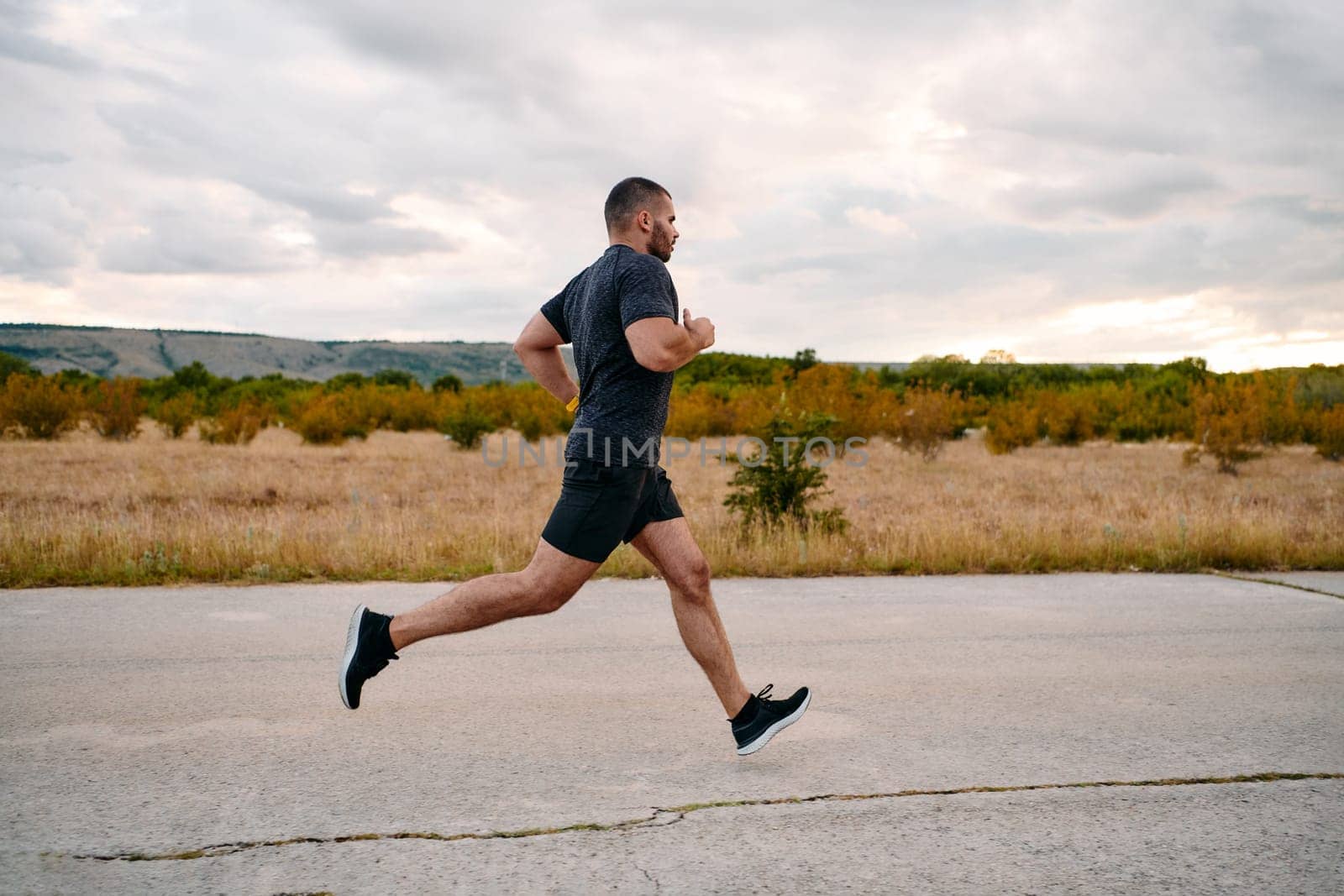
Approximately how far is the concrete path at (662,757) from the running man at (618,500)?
36cm

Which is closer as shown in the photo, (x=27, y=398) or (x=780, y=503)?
(x=780, y=503)

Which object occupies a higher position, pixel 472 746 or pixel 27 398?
pixel 27 398

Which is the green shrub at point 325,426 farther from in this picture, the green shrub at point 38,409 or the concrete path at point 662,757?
the concrete path at point 662,757

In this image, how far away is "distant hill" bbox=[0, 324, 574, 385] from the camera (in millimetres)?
98938

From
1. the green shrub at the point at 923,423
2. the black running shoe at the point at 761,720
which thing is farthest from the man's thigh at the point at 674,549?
the green shrub at the point at 923,423

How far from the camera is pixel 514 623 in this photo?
5.62 m

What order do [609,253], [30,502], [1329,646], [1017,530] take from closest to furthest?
[609,253] → [1329,646] → [1017,530] → [30,502]

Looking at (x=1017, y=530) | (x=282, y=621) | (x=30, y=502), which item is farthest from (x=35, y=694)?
(x=30, y=502)

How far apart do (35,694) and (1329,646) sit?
610 cm

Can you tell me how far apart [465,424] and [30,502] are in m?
12.8

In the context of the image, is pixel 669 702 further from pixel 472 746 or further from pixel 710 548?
pixel 710 548

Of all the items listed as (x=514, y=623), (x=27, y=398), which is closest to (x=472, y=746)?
(x=514, y=623)

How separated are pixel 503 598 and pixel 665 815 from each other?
0.89 meters

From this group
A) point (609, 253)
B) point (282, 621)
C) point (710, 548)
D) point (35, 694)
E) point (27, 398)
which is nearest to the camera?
point (609, 253)
